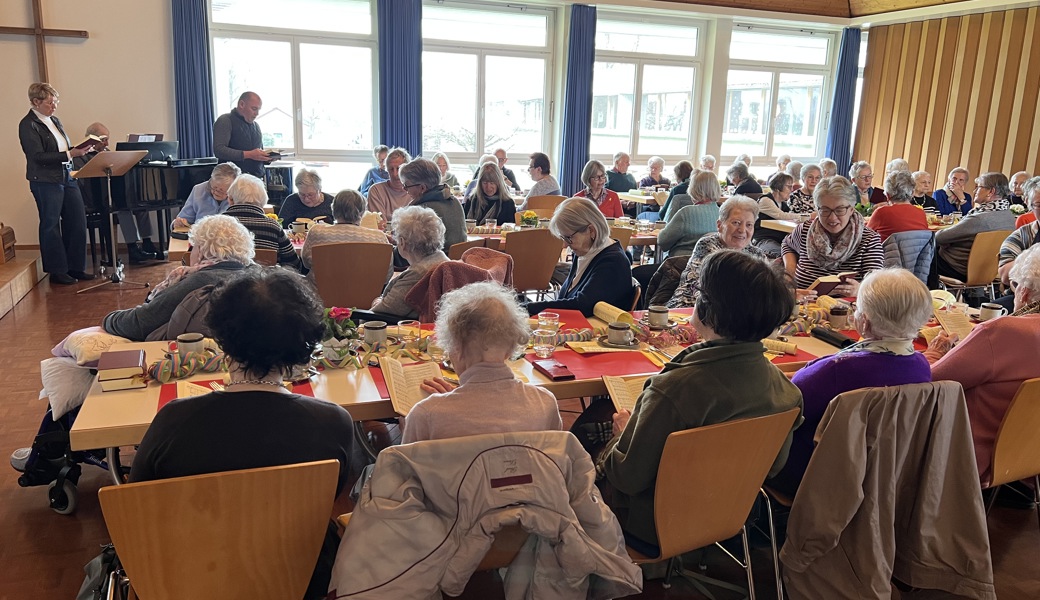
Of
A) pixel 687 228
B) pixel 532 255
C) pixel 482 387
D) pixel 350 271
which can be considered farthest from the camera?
pixel 532 255

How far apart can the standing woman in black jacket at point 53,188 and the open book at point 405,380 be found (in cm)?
580

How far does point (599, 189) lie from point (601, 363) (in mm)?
4334

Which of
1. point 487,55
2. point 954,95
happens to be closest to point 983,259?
point 954,95

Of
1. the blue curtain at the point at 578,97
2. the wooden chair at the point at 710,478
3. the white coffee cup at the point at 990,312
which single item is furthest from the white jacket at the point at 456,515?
the blue curtain at the point at 578,97

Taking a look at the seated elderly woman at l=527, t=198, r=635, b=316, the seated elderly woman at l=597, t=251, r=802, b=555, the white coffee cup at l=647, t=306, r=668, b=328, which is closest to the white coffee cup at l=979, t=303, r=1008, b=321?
the white coffee cup at l=647, t=306, r=668, b=328

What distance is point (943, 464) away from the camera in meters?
2.25

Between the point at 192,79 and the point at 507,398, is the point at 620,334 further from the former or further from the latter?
the point at 192,79

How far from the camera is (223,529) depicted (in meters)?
1.59

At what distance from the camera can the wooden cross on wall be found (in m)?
7.99

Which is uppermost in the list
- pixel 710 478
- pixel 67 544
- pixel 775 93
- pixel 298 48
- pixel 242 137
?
pixel 298 48

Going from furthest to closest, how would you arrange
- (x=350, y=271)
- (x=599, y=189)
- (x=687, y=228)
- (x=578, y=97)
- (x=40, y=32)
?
(x=578, y=97) < (x=40, y=32) < (x=599, y=189) < (x=687, y=228) < (x=350, y=271)

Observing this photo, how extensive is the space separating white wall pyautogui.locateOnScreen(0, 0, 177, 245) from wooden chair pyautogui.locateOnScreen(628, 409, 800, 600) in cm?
863

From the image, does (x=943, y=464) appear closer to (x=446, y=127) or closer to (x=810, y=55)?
(x=446, y=127)

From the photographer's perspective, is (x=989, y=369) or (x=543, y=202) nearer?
(x=989, y=369)
